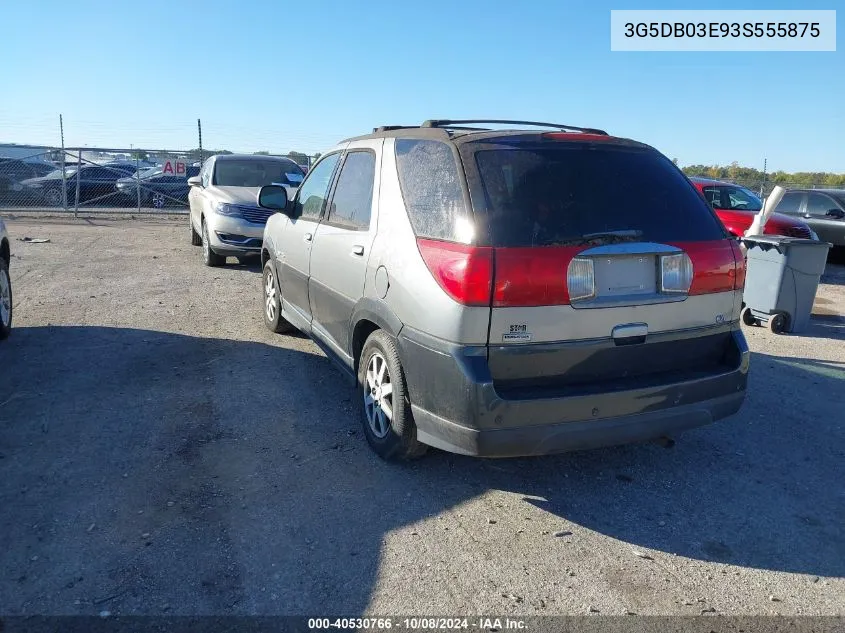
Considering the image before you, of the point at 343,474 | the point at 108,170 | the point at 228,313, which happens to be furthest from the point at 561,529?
the point at 108,170

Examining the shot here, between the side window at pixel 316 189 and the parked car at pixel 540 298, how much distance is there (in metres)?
1.24

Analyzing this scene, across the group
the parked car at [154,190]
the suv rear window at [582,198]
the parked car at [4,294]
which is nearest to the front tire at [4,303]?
the parked car at [4,294]

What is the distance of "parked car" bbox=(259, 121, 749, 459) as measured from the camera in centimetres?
337

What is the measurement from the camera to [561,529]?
3570 mm

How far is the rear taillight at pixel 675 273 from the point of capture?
11.8ft

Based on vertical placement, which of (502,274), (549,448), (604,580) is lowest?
(604,580)

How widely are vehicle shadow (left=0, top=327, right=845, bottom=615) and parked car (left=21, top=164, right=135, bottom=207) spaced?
638 inches

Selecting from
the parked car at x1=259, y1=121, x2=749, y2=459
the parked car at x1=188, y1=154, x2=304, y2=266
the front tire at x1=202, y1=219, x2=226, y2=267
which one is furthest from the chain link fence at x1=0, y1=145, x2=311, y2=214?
the parked car at x1=259, y1=121, x2=749, y2=459

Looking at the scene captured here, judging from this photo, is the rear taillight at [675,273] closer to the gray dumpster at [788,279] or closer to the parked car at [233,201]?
the gray dumpster at [788,279]

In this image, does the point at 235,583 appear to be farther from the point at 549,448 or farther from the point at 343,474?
the point at 549,448

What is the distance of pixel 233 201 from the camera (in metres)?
10.8

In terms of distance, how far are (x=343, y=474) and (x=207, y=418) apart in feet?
4.31

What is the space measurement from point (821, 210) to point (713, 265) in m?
13.4

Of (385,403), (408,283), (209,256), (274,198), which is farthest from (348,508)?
(209,256)
